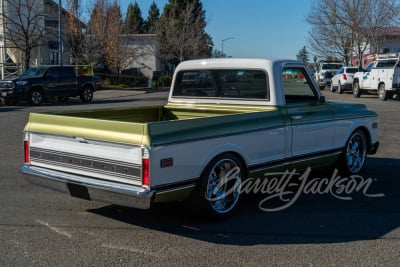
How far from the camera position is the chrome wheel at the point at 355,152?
7.32 meters

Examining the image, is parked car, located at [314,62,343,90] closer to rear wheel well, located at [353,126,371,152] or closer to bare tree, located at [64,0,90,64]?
bare tree, located at [64,0,90,64]

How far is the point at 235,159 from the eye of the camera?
17.6ft

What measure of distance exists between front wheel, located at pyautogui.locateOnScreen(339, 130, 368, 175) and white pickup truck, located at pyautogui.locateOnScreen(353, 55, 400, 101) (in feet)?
57.8

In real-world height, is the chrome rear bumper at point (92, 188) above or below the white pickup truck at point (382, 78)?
below

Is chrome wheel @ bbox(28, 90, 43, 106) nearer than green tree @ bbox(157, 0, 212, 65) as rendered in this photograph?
Yes

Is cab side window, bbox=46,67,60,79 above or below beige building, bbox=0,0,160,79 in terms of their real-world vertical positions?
below

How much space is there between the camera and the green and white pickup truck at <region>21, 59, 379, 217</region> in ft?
15.1

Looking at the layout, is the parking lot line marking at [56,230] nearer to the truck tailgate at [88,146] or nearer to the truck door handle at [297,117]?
the truck tailgate at [88,146]

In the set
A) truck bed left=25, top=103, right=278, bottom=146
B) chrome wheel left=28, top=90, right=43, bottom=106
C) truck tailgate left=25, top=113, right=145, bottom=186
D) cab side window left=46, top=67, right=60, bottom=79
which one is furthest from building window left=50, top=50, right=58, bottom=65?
truck tailgate left=25, top=113, right=145, bottom=186

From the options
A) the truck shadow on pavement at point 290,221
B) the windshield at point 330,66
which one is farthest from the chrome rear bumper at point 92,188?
the windshield at point 330,66

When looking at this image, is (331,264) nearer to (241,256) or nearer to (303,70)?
(241,256)

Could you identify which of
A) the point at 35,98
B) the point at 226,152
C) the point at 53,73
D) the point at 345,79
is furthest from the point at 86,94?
the point at 226,152

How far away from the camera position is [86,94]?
24.4 m

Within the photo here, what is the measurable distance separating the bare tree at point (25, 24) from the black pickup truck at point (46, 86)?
5484mm
